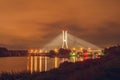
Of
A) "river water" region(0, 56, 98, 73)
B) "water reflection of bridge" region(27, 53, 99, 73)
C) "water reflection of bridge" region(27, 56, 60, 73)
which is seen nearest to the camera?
"river water" region(0, 56, 98, 73)

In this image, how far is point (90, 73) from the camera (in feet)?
50.7

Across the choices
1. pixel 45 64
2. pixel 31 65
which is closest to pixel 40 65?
pixel 31 65

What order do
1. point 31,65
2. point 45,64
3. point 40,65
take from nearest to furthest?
point 31,65 → point 40,65 → point 45,64

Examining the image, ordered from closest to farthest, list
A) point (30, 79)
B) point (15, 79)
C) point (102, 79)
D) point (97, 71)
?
point (102, 79), point (97, 71), point (30, 79), point (15, 79)

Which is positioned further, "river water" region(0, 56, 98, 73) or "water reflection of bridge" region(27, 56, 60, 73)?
"water reflection of bridge" region(27, 56, 60, 73)

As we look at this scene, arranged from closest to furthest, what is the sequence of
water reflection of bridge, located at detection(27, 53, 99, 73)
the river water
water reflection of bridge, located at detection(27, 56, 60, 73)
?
the river water → water reflection of bridge, located at detection(27, 56, 60, 73) → water reflection of bridge, located at detection(27, 53, 99, 73)

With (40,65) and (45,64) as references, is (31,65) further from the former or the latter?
(45,64)

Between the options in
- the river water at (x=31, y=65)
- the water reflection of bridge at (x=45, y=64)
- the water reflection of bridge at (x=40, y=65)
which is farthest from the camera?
the water reflection of bridge at (x=45, y=64)

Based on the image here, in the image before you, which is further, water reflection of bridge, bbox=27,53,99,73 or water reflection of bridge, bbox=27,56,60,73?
water reflection of bridge, bbox=27,53,99,73

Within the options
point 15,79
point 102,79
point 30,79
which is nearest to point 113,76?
point 102,79

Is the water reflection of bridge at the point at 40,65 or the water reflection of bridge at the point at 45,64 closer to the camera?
the water reflection of bridge at the point at 40,65

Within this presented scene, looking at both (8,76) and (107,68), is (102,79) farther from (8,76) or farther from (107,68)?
(8,76)

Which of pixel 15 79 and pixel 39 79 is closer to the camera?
pixel 39 79

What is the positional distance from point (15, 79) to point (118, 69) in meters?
6.13
